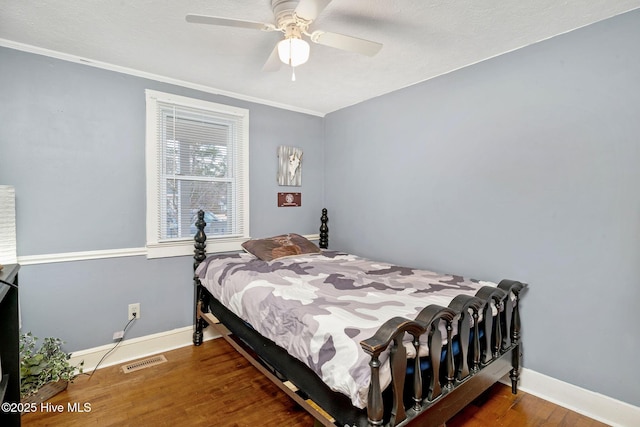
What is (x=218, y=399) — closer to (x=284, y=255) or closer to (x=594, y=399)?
(x=284, y=255)

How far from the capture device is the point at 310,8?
1.42m

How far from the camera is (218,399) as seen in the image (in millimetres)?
2062

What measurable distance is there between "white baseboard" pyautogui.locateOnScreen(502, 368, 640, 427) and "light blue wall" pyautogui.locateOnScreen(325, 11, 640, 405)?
0.05 meters

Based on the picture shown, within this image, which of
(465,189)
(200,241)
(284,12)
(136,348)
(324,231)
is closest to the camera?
(284,12)

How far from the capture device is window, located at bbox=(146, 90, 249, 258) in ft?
8.87

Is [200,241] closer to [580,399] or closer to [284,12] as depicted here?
[284,12]

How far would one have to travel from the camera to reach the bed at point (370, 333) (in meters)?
1.24

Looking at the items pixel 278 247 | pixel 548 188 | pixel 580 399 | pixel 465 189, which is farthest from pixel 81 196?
pixel 580 399

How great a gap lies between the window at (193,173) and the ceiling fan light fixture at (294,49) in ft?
5.04

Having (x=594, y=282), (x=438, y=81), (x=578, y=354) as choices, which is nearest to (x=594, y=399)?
(x=578, y=354)

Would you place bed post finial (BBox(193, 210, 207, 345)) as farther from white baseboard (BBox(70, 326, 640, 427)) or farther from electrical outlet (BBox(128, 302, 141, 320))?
electrical outlet (BBox(128, 302, 141, 320))

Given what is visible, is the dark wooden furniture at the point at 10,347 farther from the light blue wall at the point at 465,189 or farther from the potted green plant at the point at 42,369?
the light blue wall at the point at 465,189

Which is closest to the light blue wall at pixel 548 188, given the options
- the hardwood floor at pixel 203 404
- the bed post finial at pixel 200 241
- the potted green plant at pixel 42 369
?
the hardwood floor at pixel 203 404

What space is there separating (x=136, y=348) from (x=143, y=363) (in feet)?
0.53
